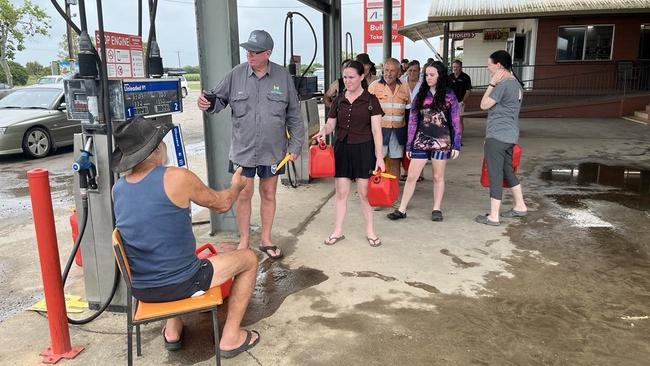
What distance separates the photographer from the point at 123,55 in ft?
10.8

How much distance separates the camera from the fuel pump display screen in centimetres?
319

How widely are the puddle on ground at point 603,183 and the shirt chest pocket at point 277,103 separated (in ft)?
12.6

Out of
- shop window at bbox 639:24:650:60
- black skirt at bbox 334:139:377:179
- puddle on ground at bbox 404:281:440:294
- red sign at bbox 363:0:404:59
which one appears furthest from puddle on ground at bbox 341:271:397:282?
shop window at bbox 639:24:650:60

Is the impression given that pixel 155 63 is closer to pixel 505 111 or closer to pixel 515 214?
pixel 505 111

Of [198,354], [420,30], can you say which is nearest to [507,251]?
[198,354]

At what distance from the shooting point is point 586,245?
15.6 ft

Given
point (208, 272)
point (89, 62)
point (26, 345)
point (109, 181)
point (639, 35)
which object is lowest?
point (26, 345)

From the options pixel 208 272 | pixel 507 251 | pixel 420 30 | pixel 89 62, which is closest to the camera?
pixel 208 272

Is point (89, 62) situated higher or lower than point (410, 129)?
higher

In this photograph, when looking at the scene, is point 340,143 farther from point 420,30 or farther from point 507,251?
point 420,30

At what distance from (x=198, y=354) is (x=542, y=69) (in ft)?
56.4

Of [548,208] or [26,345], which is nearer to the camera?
[26,345]

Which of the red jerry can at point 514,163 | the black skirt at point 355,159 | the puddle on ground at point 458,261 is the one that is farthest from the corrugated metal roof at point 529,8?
the puddle on ground at point 458,261

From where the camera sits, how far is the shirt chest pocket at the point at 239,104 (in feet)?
13.6
